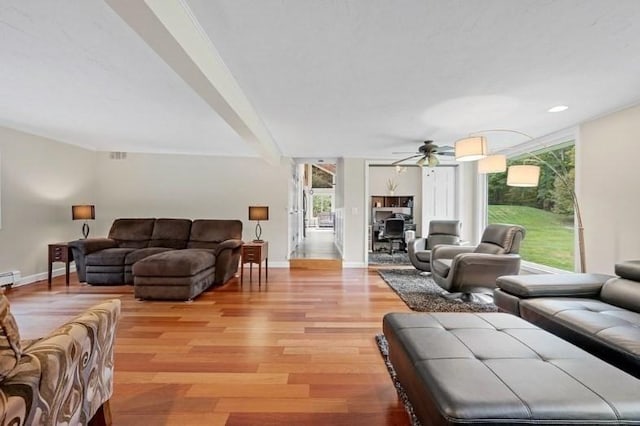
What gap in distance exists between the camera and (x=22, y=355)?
1.07m

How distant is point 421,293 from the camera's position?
4.21 metres

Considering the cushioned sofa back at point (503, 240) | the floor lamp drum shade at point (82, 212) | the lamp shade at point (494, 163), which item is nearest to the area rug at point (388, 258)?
the cushioned sofa back at point (503, 240)

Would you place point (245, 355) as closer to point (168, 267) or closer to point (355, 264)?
point (168, 267)

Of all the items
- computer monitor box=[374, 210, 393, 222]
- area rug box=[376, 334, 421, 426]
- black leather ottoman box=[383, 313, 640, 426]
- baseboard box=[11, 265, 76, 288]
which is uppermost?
computer monitor box=[374, 210, 393, 222]

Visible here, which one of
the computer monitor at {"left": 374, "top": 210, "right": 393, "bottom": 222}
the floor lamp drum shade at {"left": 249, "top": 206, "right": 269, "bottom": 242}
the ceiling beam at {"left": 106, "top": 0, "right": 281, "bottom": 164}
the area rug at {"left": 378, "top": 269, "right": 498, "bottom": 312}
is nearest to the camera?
the ceiling beam at {"left": 106, "top": 0, "right": 281, "bottom": 164}

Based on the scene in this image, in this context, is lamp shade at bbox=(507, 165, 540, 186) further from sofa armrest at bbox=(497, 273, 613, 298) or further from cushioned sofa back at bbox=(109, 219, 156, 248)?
cushioned sofa back at bbox=(109, 219, 156, 248)

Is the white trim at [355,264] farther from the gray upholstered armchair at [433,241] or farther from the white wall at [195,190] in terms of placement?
the white wall at [195,190]

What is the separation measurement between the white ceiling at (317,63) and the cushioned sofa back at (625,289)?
1521 millimetres

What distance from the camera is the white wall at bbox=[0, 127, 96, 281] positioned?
4371 mm

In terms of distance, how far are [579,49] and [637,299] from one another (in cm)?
174

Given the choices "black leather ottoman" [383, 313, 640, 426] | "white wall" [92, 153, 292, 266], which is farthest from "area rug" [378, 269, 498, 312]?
"white wall" [92, 153, 292, 266]

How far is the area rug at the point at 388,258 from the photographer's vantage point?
21.9 ft

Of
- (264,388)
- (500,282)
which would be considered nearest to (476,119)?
(500,282)

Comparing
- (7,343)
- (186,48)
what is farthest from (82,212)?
(7,343)
